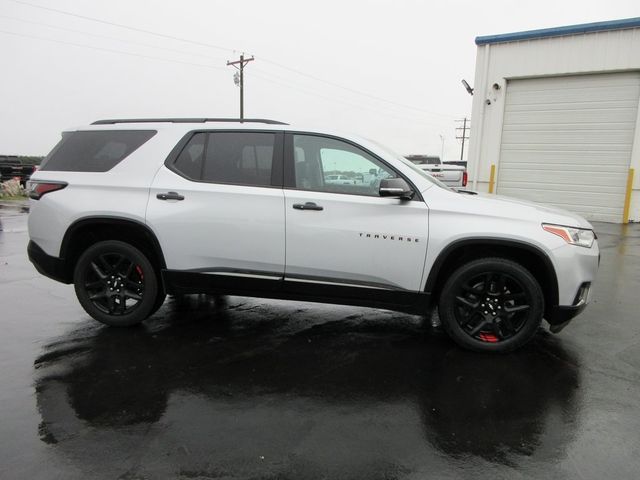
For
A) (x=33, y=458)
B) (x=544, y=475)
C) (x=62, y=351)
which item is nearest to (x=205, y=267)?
(x=62, y=351)

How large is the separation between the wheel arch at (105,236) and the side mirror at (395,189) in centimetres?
206

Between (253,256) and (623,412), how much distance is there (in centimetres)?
291

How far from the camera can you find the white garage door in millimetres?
13398

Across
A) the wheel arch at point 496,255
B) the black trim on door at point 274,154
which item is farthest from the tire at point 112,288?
the wheel arch at point 496,255

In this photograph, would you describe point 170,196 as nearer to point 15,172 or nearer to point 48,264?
point 48,264

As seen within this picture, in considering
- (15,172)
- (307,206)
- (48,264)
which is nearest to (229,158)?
(307,206)

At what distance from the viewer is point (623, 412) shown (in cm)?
299

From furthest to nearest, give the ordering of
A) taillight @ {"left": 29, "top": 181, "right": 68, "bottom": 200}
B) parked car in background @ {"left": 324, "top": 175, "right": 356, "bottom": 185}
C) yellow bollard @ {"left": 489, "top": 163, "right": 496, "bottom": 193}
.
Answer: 1. yellow bollard @ {"left": 489, "top": 163, "right": 496, "bottom": 193}
2. taillight @ {"left": 29, "top": 181, "right": 68, "bottom": 200}
3. parked car in background @ {"left": 324, "top": 175, "right": 356, "bottom": 185}

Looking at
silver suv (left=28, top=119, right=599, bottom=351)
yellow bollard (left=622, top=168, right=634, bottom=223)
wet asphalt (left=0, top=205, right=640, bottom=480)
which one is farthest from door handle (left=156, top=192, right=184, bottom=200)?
yellow bollard (left=622, top=168, right=634, bottom=223)

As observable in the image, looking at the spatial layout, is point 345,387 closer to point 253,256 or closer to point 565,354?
point 253,256

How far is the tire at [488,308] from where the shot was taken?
3.74 m

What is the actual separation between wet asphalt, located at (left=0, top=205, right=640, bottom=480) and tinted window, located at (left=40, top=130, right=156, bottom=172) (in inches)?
60.6

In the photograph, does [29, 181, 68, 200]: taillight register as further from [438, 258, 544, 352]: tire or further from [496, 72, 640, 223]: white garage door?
[496, 72, 640, 223]: white garage door

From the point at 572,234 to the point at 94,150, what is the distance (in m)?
4.30
